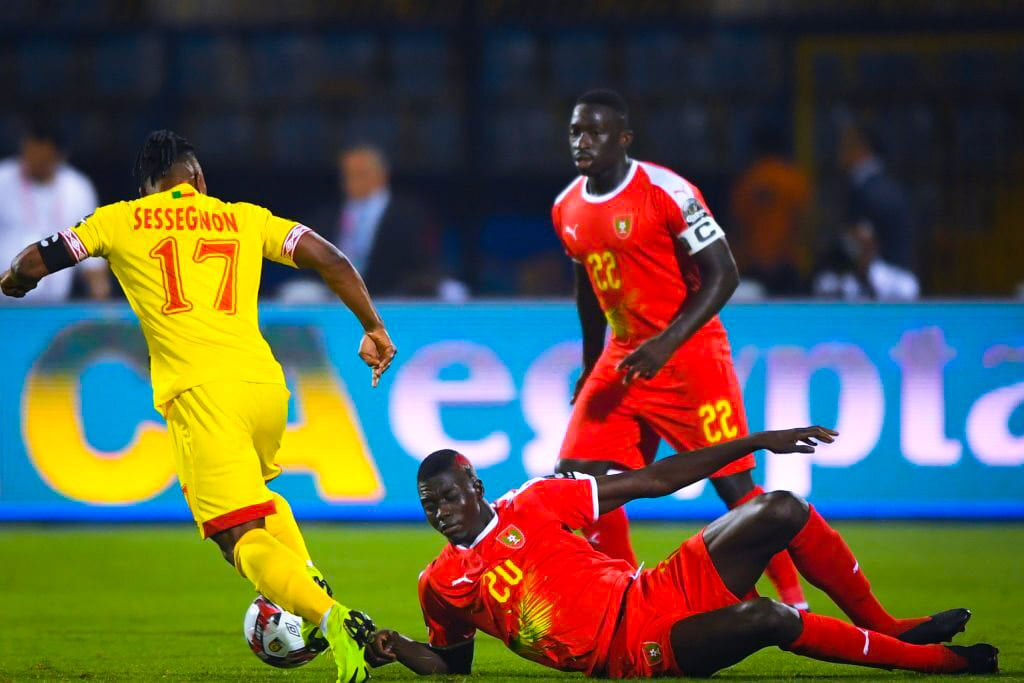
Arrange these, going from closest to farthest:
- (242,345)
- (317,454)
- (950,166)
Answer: (242,345)
(317,454)
(950,166)

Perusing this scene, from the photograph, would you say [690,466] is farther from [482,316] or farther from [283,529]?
[482,316]

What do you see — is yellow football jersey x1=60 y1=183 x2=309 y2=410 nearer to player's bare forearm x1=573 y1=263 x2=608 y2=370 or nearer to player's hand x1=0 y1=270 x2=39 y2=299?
player's hand x1=0 y1=270 x2=39 y2=299

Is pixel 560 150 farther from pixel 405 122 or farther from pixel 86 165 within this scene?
pixel 86 165

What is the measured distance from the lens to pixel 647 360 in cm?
599

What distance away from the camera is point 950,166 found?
604 inches

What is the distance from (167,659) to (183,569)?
260 centimetres

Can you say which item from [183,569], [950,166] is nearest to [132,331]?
[183,569]

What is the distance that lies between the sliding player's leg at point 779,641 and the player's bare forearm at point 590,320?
1941mm

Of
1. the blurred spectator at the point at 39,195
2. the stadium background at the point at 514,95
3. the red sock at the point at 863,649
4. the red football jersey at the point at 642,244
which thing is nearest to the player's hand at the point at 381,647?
the red sock at the point at 863,649

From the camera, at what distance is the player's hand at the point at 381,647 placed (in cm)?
506

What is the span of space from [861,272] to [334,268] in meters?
6.43

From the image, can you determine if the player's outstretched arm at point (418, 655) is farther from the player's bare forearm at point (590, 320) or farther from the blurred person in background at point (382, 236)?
the blurred person in background at point (382, 236)

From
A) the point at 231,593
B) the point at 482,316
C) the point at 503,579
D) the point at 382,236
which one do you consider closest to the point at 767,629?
the point at 503,579

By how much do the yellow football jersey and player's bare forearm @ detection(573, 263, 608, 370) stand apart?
1.57 meters
